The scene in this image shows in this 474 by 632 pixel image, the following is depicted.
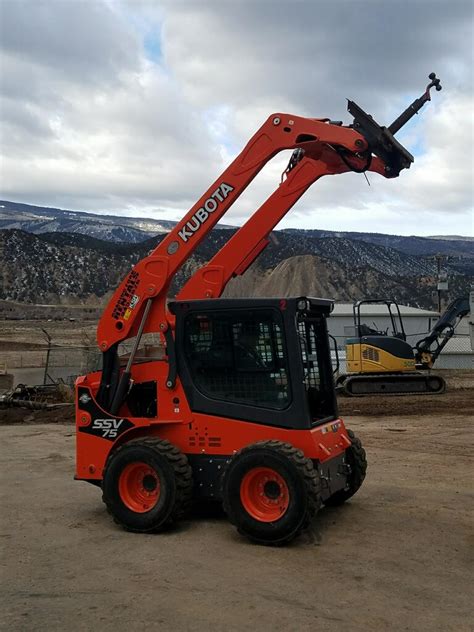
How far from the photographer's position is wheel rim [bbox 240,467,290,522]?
252 inches

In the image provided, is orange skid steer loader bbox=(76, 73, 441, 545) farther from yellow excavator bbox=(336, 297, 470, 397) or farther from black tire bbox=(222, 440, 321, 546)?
yellow excavator bbox=(336, 297, 470, 397)

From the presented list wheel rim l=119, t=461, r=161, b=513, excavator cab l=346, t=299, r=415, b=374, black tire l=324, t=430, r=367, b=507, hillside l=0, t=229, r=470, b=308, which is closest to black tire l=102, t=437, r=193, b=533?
wheel rim l=119, t=461, r=161, b=513

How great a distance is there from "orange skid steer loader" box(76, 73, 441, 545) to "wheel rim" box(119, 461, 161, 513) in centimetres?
1

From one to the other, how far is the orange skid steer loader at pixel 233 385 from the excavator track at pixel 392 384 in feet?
42.1

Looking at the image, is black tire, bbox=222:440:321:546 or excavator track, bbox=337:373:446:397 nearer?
black tire, bbox=222:440:321:546

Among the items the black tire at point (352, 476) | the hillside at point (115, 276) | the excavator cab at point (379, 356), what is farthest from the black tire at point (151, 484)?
the hillside at point (115, 276)

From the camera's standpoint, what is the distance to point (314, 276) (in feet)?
314

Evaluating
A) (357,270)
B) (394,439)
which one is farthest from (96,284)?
(394,439)

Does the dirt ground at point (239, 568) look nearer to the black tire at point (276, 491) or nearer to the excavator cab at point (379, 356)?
the black tire at point (276, 491)

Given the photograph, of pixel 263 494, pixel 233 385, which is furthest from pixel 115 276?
pixel 263 494

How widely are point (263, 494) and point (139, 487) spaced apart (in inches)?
53.6

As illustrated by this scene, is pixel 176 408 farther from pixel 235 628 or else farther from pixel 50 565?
pixel 235 628

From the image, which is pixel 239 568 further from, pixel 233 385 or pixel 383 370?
pixel 383 370

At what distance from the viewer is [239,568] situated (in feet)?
19.0
